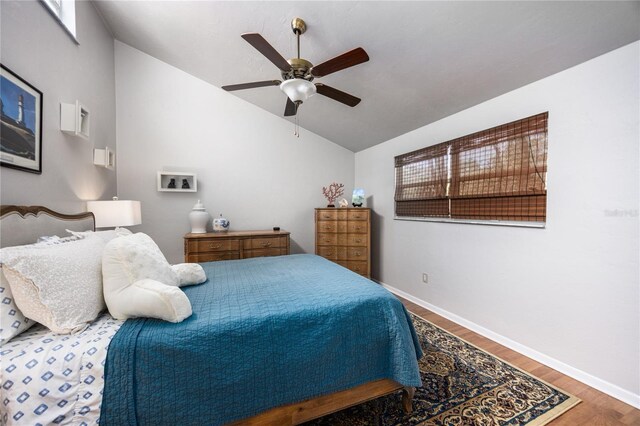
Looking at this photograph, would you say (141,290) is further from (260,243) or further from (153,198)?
(153,198)

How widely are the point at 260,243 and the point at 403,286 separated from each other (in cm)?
211

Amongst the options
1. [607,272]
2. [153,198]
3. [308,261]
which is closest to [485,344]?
[607,272]

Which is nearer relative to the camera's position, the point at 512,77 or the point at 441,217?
the point at 512,77

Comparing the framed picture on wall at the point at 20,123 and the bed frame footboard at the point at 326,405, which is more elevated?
the framed picture on wall at the point at 20,123

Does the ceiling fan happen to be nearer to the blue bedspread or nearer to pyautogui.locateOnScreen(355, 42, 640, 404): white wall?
the blue bedspread

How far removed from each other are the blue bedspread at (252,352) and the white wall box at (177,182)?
2091 mm

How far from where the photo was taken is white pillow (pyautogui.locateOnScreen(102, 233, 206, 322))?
3.84ft

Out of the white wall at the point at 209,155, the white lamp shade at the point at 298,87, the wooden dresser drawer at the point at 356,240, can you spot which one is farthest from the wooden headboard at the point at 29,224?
the wooden dresser drawer at the point at 356,240

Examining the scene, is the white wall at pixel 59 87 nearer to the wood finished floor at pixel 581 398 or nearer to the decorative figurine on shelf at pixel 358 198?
the decorative figurine on shelf at pixel 358 198

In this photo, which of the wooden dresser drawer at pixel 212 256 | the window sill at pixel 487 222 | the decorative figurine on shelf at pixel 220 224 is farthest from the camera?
the decorative figurine on shelf at pixel 220 224

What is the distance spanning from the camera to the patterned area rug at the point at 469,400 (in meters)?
1.49

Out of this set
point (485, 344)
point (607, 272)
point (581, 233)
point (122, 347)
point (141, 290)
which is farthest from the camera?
point (485, 344)

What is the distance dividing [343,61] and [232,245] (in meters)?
2.44

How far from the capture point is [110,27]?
2.80m
